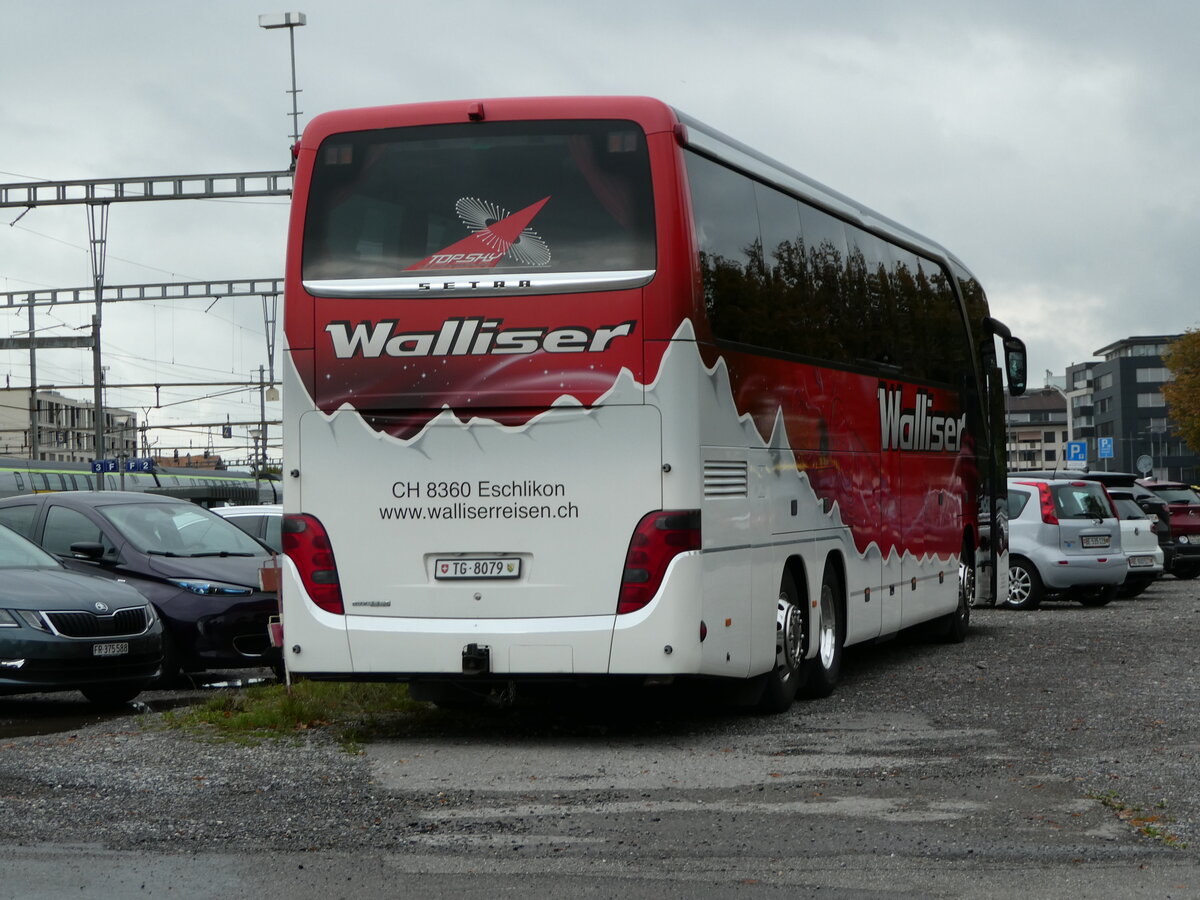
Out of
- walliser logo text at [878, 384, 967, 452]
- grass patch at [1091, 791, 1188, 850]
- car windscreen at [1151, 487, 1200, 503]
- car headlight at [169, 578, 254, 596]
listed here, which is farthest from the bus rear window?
car windscreen at [1151, 487, 1200, 503]

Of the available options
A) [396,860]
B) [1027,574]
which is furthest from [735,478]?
[1027,574]

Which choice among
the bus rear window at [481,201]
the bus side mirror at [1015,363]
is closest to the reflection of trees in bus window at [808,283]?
the bus rear window at [481,201]

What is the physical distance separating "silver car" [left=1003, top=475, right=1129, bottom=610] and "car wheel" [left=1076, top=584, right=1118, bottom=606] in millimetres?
431

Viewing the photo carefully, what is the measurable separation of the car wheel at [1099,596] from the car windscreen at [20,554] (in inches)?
592

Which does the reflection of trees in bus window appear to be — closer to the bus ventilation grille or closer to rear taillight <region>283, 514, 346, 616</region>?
the bus ventilation grille

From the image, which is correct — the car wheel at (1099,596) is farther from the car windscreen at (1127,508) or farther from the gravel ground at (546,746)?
the gravel ground at (546,746)

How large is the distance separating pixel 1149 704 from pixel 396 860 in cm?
684

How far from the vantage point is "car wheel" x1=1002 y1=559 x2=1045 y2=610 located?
2383 centimetres

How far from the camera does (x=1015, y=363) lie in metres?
20.0

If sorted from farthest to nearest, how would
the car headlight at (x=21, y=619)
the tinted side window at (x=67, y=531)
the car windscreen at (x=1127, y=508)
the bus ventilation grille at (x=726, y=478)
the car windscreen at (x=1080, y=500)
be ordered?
the car windscreen at (x=1127, y=508), the car windscreen at (x=1080, y=500), the tinted side window at (x=67, y=531), the car headlight at (x=21, y=619), the bus ventilation grille at (x=726, y=478)

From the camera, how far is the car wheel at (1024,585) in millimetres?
23828

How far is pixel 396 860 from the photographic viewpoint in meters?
6.98

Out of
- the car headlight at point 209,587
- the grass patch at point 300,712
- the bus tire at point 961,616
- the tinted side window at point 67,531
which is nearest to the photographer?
the grass patch at point 300,712

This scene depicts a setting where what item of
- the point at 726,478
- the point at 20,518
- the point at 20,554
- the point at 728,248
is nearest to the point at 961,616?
the point at 726,478
